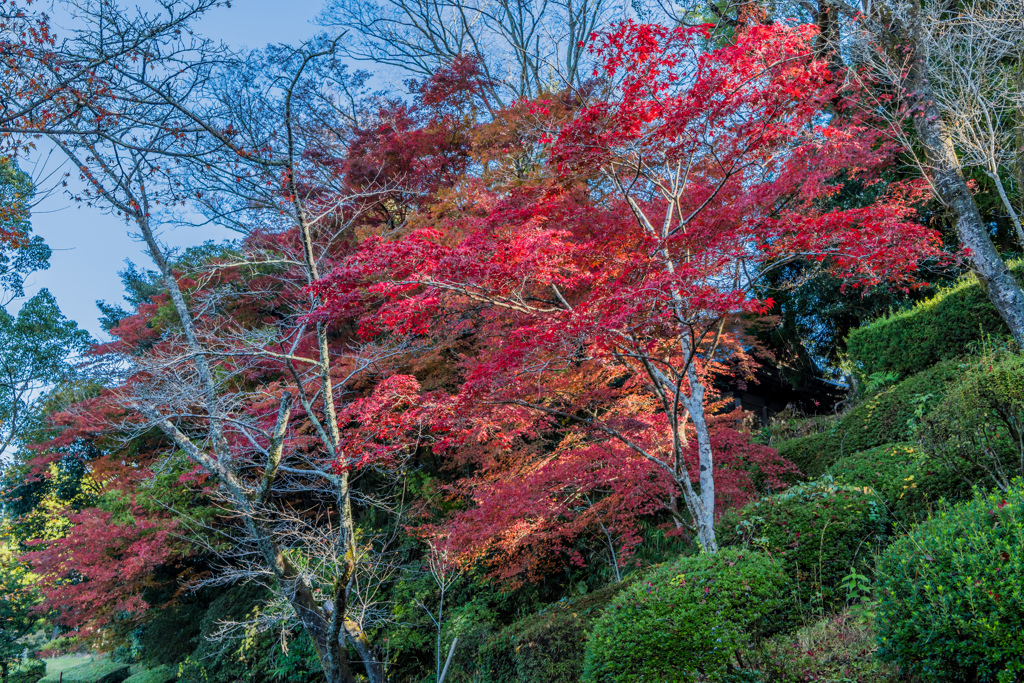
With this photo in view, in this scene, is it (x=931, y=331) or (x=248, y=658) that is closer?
(x=931, y=331)

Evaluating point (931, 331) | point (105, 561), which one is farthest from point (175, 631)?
point (931, 331)

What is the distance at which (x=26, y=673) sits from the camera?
17766 millimetres

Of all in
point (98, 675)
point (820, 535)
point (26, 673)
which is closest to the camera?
point (820, 535)

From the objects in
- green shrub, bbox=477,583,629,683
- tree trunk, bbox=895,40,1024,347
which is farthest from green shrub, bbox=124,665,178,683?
tree trunk, bbox=895,40,1024,347

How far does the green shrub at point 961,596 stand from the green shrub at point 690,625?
0.91 metres

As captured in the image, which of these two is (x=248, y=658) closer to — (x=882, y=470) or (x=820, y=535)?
(x=820, y=535)

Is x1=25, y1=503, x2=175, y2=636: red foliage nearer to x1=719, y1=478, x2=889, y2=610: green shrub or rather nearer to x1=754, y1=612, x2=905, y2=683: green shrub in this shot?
x1=719, y1=478, x2=889, y2=610: green shrub

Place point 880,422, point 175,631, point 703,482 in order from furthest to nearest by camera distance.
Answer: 1. point 175,631
2. point 880,422
3. point 703,482

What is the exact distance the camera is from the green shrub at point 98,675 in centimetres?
1775

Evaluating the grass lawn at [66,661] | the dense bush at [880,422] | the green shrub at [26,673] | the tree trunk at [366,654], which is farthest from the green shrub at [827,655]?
the grass lawn at [66,661]

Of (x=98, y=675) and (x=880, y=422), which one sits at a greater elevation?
(x=880, y=422)

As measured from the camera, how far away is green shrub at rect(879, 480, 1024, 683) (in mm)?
2631

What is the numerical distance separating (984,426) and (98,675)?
24278 mm

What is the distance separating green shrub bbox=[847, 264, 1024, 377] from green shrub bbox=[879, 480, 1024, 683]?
17.7 feet
